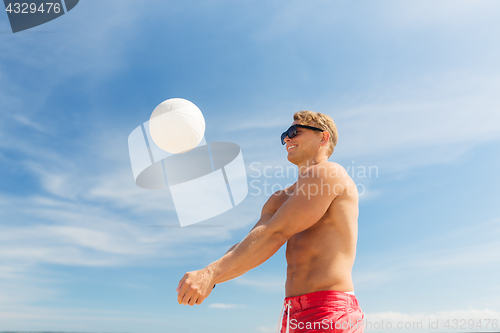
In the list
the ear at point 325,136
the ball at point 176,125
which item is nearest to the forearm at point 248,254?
the ear at point 325,136

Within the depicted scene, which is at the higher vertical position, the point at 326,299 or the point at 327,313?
the point at 326,299

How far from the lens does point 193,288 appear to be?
8.04ft

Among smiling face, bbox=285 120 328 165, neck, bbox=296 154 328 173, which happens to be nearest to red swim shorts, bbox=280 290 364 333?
neck, bbox=296 154 328 173

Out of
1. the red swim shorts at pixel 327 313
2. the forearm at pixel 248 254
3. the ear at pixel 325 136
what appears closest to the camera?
the forearm at pixel 248 254

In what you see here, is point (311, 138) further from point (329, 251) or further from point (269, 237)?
point (269, 237)

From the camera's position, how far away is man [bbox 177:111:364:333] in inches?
115

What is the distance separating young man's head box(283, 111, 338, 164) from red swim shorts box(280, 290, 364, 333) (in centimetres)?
155

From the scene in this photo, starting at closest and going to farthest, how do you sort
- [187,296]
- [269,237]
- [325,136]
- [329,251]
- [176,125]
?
1. [187,296]
2. [269,237]
3. [329,251]
4. [325,136]
5. [176,125]

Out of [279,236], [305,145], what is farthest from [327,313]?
[305,145]

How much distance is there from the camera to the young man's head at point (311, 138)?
4270mm

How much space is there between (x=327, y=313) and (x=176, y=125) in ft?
16.9

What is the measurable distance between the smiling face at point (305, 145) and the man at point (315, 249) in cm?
67

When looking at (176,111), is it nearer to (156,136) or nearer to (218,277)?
(156,136)

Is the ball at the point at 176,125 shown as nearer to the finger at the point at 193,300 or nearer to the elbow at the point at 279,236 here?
the elbow at the point at 279,236
